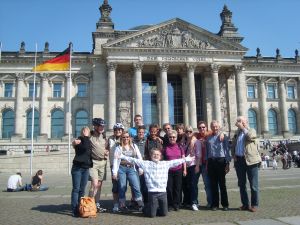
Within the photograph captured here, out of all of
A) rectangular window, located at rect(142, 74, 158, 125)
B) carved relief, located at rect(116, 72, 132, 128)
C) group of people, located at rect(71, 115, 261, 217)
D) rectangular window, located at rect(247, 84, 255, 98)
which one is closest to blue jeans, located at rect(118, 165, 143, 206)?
group of people, located at rect(71, 115, 261, 217)

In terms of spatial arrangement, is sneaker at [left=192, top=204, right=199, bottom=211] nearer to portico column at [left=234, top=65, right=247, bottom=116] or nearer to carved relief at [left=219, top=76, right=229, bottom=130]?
portico column at [left=234, top=65, right=247, bottom=116]

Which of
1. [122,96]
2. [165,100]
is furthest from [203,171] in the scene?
[122,96]

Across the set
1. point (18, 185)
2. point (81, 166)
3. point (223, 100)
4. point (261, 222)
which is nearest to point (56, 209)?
point (81, 166)

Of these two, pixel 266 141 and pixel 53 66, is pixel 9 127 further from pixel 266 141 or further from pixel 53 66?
pixel 266 141

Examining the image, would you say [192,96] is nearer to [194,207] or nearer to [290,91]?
[290,91]

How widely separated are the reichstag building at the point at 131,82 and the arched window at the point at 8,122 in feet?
0.45

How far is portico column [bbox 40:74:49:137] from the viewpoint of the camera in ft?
160

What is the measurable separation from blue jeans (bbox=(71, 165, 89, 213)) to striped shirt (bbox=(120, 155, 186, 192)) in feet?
4.93

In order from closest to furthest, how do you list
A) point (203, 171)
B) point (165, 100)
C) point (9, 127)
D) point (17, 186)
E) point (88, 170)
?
point (88, 170) < point (203, 171) < point (17, 186) < point (165, 100) < point (9, 127)

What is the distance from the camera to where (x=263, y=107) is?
182ft

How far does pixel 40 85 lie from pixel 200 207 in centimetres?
4483

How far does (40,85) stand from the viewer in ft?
166

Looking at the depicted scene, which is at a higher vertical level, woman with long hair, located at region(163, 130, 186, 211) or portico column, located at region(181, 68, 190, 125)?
portico column, located at region(181, 68, 190, 125)

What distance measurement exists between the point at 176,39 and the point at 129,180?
4177 centimetres
